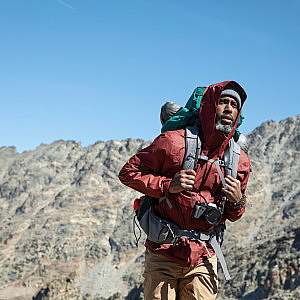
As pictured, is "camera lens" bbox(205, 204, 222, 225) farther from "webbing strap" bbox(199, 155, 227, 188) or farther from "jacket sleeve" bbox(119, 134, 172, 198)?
"jacket sleeve" bbox(119, 134, 172, 198)

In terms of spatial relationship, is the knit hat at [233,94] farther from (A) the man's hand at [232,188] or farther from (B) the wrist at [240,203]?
(B) the wrist at [240,203]

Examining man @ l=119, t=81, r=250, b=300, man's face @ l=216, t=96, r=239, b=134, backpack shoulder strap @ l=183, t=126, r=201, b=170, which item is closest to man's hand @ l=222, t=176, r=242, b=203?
man @ l=119, t=81, r=250, b=300

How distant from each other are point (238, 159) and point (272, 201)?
119179 mm

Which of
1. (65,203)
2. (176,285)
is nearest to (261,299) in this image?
(176,285)

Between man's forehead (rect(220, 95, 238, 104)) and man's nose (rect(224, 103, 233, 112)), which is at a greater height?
man's forehead (rect(220, 95, 238, 104))

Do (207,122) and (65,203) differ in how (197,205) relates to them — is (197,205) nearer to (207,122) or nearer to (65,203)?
(207,122)

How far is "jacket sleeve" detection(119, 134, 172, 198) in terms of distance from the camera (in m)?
4.98

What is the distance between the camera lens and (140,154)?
207 inches

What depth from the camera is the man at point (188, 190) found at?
506cm

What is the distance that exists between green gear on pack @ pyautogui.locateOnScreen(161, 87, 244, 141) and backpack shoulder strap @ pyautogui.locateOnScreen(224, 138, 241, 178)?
281 millimetres

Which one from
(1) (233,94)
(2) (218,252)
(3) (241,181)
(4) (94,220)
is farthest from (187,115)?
(4) (94,220)

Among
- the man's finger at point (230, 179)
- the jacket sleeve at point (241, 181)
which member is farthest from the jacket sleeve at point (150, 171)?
the jacket sleeve at point (241, 181)

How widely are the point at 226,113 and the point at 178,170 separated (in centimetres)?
83

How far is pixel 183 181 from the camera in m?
4.77
